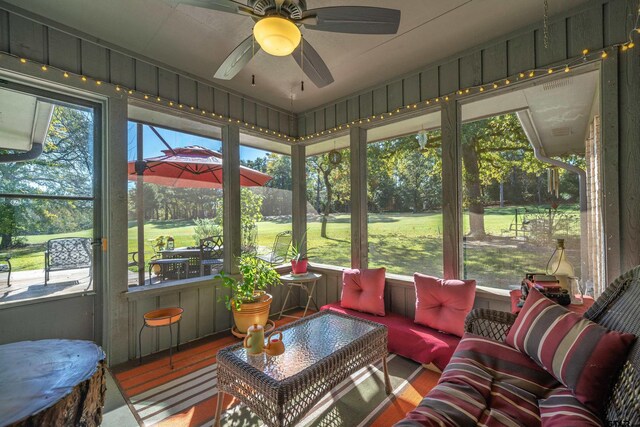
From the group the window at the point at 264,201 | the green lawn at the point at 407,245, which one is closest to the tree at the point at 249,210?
the window at the point at 264,201

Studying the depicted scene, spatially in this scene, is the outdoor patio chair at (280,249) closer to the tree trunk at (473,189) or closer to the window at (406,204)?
the window at (406,204)

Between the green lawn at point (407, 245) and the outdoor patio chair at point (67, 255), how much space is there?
0.05 meters

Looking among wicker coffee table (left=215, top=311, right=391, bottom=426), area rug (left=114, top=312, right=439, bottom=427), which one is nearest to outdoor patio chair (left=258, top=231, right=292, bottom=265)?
area rug (left=114, top=312, right=439, bottom=427)

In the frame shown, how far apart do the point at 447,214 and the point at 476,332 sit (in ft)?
4.20

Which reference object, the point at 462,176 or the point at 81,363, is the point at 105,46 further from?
the point at 462,176

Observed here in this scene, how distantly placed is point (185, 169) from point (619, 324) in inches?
146

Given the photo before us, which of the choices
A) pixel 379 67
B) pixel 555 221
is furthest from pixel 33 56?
pixel 555 221

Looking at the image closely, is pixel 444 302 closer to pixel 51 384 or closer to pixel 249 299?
pixel 249 299

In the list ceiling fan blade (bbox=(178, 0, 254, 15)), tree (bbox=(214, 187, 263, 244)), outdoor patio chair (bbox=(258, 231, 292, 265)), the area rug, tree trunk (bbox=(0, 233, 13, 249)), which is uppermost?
ceiling fan blade (bbox=(178, 0, 254, 15))

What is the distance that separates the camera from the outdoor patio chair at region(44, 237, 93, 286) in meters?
2.44

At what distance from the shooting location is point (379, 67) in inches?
120

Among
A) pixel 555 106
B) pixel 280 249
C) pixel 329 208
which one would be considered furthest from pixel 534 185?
pixel 280 249

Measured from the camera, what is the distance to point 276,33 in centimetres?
148

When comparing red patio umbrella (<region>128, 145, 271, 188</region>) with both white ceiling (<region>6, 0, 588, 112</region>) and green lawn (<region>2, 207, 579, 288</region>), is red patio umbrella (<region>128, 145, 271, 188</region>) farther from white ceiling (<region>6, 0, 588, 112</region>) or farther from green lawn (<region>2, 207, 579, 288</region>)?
white ceiling (<region>6, 0, 588, 112</region>)
